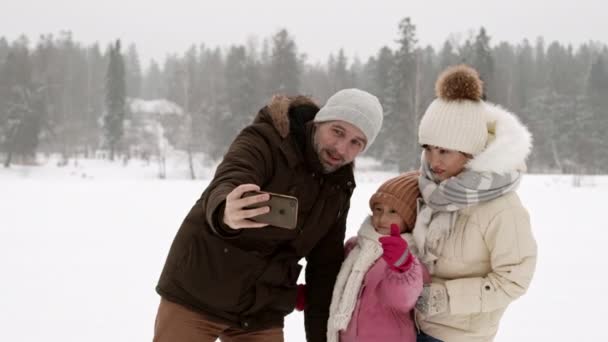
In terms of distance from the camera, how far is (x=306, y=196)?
8.62 ft

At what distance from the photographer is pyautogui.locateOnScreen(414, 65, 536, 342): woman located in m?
2.25

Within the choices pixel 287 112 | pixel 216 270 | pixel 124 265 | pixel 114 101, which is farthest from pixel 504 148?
pixel 114 101

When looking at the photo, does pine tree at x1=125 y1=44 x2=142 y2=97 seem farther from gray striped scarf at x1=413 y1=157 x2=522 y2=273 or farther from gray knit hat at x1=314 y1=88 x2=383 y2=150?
gray striped scarf at x1=413 y1=157 x2=522 y2=273

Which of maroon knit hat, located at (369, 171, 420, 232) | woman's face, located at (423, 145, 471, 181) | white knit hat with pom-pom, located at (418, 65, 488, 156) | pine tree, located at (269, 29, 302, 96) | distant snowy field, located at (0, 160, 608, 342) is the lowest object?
distant snowy field, located at (0, 160, 608, 342)

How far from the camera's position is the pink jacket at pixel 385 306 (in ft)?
7.52

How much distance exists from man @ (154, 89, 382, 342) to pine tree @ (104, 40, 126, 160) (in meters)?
39.3

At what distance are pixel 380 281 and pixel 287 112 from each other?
0.99m

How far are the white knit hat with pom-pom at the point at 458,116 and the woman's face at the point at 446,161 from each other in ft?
0.13

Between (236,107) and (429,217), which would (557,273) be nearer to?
(429,217)

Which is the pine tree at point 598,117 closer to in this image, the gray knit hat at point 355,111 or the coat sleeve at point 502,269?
the gray knit hat at point 355,111

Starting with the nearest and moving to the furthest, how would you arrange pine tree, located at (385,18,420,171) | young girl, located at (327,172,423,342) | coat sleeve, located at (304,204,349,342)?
young girl, located at (327,172,423,342) → coat sleeve, located at (304,204,349,342) → pine tree, located at (385,18,420,171)

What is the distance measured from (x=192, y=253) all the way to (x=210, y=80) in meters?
44.4

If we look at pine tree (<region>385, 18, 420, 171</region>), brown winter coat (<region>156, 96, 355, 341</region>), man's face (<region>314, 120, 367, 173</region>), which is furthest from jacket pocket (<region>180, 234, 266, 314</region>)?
pine tree (<region>385, 18, 420, 171</region>)

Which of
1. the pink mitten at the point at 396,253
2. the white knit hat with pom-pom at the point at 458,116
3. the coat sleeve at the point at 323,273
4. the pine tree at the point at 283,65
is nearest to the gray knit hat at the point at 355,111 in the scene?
the white knit hat with pom-pom at the point at 458,116
